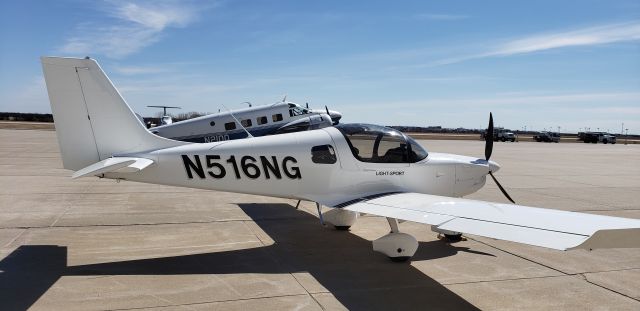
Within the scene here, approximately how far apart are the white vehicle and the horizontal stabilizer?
30.2ft

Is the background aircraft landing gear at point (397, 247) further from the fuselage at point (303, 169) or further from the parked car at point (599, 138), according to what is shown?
the parked car at point (599, 138)

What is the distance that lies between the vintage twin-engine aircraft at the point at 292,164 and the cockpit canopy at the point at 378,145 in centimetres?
2

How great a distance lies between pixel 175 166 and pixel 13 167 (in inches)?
559

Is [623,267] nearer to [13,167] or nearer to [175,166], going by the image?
[175,166]

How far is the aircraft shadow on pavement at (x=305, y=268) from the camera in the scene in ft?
17.7

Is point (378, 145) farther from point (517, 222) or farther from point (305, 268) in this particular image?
point (517, 222)

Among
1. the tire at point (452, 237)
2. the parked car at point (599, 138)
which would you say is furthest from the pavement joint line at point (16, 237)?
the parked car at point (599, 138)

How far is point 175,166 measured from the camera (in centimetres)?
739

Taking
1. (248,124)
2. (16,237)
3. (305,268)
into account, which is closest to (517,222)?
(305,268)

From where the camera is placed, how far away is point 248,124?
17.9 metres

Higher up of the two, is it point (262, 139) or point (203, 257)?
point (262, 139)

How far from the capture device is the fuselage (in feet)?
24.4

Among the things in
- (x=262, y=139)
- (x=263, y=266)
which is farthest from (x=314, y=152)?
(x=263, y=266)

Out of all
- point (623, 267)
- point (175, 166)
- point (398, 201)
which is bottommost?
point (623, 267)
